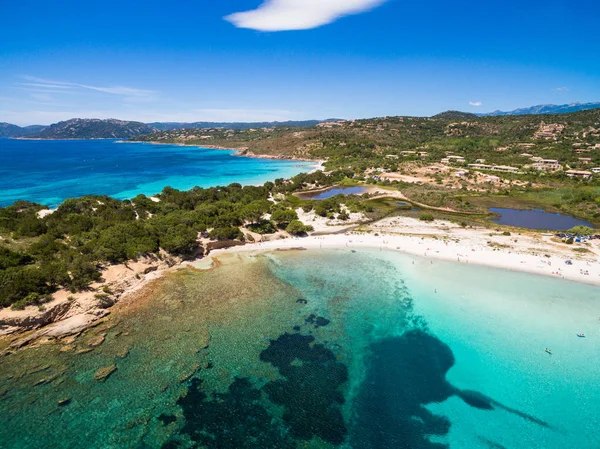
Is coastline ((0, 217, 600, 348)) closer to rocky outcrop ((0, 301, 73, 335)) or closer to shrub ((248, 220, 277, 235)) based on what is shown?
rocky outcrop ((0, 301, 73, 335))

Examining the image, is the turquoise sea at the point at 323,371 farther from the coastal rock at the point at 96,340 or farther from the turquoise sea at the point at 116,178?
the turquoise sea at the point at 116,178

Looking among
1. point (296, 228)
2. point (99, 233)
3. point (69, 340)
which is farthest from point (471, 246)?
point (99, 233)

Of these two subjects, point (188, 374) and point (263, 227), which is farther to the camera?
point (263, 227)

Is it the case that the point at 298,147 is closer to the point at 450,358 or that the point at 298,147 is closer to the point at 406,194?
the point at 406,194

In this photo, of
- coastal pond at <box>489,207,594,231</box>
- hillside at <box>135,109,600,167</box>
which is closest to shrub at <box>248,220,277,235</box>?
coastal pond at <box>489,207,594,231</box>

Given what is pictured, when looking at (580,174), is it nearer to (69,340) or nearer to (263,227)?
(263,227)

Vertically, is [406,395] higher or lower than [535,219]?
lower

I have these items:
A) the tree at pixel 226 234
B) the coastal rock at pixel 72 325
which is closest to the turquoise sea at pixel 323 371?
the coastal rock at pixel 72 325
